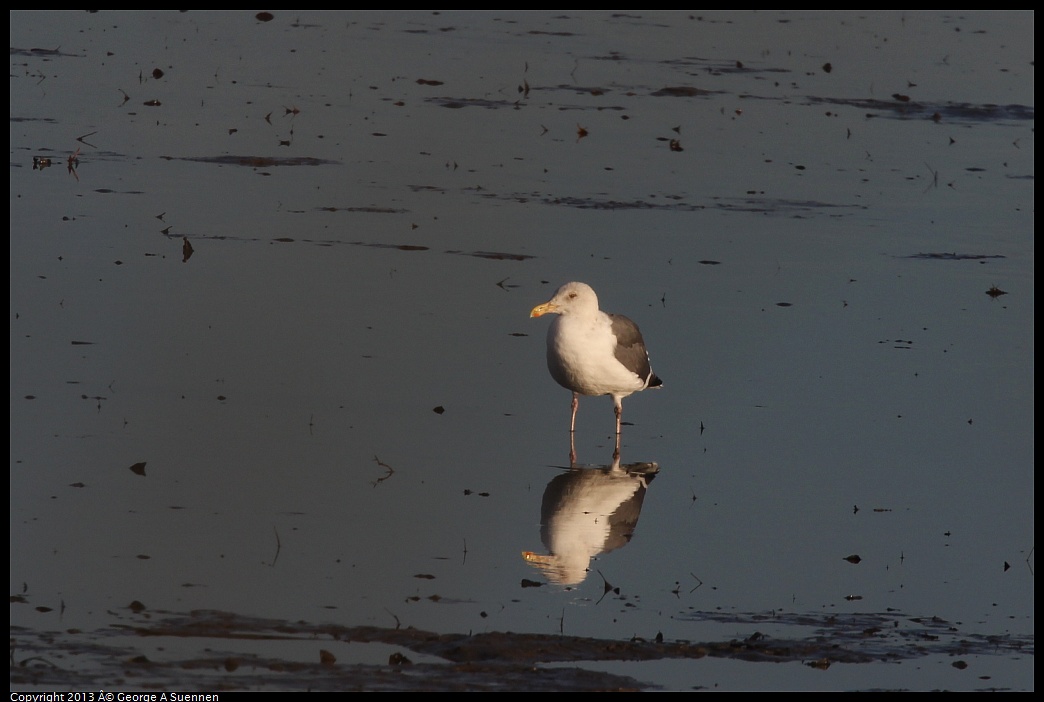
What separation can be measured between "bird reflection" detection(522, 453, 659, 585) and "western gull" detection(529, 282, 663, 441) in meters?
0.91

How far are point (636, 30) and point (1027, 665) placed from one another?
33.3 metres

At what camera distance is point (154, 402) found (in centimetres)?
1304

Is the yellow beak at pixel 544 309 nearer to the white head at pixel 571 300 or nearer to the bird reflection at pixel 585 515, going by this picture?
the white head at pixel 571 300


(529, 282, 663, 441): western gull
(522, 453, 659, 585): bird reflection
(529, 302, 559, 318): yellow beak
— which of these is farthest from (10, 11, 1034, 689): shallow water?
(529, 302, 559, 318): yellow beak

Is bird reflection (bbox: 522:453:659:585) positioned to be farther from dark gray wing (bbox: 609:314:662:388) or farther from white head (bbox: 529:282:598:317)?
white head (bbox: 529:282:598:317)

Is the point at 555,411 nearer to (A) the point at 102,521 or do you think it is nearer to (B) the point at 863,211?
(A) the point at 102,521

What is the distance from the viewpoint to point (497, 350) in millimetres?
15383

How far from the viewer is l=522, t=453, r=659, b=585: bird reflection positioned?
412 inches

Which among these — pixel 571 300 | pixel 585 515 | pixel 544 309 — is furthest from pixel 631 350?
pixel 585 515

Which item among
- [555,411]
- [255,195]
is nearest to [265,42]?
[255,195]

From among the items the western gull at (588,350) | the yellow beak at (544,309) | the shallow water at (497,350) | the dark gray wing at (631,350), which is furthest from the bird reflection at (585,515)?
the yellow beak at (544,309)

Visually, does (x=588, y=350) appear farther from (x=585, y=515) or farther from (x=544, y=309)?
(x=585, y=515)

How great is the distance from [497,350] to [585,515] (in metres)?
4.14

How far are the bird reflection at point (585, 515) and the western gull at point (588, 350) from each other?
35.9 inches
